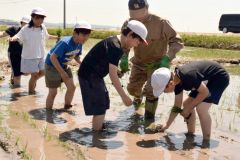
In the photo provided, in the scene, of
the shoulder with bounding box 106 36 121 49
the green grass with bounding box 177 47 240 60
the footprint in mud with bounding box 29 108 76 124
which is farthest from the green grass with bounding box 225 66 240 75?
the shoulder with bounding box 106 36 121 49

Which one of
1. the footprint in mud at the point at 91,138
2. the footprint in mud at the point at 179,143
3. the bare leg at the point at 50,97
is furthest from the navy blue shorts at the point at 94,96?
the bare leg at the point at 50,97

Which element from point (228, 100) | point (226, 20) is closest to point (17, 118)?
point (228, 100)

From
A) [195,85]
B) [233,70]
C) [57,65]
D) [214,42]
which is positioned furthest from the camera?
[214,42]

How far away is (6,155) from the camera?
4.02 m

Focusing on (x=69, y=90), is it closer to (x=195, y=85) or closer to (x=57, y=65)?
(x=57, y=65)

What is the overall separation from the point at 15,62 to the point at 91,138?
395 cm

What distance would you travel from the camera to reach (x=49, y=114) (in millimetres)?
6137

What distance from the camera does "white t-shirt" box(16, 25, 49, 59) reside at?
7461 millimetres

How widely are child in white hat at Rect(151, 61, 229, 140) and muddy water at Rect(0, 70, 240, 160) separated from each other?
0.32m

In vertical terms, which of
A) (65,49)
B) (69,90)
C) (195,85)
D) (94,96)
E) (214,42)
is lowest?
(214,42)

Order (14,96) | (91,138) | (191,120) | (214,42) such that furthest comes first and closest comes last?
(214,42) → (14,96) → (191,120) → (91,138)

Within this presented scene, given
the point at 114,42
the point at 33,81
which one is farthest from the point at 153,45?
the point at 33,81

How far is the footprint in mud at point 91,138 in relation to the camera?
4.75 meters

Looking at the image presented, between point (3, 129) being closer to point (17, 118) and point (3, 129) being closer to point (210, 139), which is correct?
point (17, 118)
